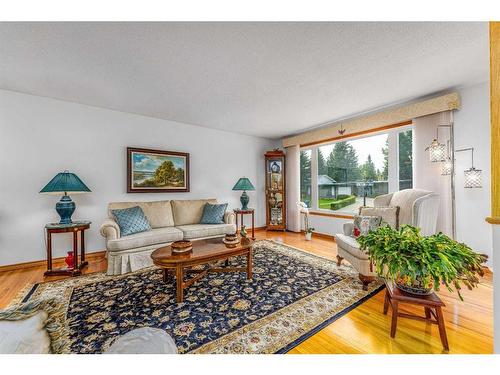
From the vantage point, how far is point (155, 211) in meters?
3.44

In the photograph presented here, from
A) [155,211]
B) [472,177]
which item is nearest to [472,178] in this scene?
[472,177]

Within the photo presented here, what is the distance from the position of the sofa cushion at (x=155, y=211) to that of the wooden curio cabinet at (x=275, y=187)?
2397 millimetres

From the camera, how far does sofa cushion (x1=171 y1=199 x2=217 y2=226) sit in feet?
12.1

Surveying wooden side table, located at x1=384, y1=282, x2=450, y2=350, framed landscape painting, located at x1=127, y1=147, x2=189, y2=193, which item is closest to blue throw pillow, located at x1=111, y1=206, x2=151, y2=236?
framed landscape painting, located at x1=127, y1=147, x2=189, y2=193

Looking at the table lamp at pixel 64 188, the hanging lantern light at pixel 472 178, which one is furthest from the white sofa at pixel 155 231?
the hanging lantern light at pixel 472 178

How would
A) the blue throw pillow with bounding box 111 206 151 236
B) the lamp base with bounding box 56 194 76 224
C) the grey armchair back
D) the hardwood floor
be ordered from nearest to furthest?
the hardwood floor
the grey armchair back
the lamp base with bounding box 56 194 76 224
the blue throw pillow with bounding box 111 206 151 236

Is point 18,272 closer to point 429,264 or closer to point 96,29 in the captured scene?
point 96,29

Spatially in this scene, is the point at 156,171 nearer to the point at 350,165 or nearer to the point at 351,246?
the point at 351,246

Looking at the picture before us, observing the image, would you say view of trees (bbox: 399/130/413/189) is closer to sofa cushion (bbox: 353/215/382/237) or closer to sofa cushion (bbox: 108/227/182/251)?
sofa cushion (bbox: 353/215/382/237)

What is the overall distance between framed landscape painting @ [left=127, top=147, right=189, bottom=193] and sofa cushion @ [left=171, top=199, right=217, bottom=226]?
408 mm

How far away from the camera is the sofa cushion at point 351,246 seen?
2.17 m

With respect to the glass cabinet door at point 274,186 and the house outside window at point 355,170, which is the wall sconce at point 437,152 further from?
the glass cabinet door at point 274,186

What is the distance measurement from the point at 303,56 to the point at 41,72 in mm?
2824

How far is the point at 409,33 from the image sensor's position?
1.68 m
